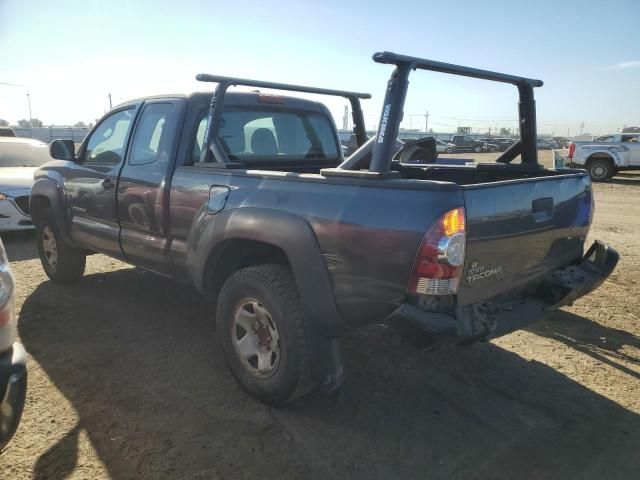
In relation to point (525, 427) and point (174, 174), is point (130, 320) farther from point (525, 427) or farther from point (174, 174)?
point (525, 427)

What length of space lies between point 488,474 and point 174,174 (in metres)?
2.70

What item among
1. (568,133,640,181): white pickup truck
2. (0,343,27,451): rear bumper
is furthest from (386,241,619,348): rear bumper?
(568,133,640,181): white pickup truck

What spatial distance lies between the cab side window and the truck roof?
14 cm

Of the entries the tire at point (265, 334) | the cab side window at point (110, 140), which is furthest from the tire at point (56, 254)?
the tire at point (265, 334)

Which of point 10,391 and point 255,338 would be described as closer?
point 10,391

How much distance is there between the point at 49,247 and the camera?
5379 millimetres

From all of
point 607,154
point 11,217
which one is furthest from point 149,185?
point 607,154

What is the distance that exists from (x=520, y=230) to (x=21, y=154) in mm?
8856

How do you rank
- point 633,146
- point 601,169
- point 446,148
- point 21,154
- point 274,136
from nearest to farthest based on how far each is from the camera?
point 274,136 → point 21,154 → point 633,146 → point 601,169 → point 446,148

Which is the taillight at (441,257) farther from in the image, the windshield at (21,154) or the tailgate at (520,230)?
the windshield at (21,154)

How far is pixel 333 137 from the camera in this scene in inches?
189

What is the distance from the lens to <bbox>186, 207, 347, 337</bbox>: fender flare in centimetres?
262

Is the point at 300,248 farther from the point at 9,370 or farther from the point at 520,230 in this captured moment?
the point at 9,370

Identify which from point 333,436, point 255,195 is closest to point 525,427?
point 333,436
